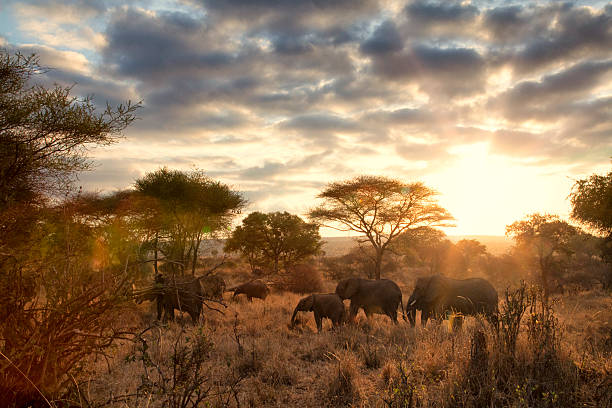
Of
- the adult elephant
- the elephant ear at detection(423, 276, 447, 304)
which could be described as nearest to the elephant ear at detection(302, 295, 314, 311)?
the adult elephant

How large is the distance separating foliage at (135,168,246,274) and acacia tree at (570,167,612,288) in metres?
18.8

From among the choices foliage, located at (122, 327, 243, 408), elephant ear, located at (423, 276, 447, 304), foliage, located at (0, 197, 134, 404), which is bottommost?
elephant ear, located at (423, 276, 447, 304)

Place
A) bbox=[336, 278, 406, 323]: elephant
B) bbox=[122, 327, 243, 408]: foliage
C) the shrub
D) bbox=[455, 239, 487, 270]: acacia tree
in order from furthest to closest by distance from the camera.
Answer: bbox=[455, 239, 487, 270]: acacia tree → bbox=[336, 278, 406, 323]: elephant → the shrub → bbox=[122, 327, 243, 408]: foliage

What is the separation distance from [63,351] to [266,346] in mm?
5655

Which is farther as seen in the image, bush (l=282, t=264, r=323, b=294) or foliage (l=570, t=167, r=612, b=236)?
bush (l=282, t=264, r=323, b=294)

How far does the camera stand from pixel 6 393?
262 cm

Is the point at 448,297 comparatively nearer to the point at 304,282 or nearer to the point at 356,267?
the point at 304,282

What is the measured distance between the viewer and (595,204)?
15211mm

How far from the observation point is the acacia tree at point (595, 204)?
14656 millimetres

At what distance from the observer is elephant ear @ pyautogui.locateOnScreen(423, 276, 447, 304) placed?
11.4 m

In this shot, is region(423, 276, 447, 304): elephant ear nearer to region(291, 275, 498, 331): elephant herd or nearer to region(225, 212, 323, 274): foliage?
region(291, 275, 498, 331): elephant herd

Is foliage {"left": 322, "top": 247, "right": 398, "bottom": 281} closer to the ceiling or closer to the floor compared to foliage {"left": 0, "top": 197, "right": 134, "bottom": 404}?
closer to the floor

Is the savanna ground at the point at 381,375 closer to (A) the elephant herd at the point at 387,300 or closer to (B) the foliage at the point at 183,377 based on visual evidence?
(B) the foliage at the point at 183,377

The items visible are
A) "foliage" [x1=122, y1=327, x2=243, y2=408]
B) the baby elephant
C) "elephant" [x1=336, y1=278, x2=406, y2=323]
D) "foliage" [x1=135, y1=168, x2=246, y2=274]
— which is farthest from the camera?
"foliage" [x1=135, y1=168, x2=246, y2=274]
